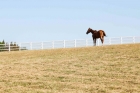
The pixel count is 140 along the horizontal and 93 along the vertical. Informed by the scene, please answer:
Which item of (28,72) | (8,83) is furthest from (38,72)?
(8,83)

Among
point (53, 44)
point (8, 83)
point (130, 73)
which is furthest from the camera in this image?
point (53, 44)

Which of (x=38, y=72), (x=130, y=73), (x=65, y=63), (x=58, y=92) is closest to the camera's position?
(x=58, y=92)

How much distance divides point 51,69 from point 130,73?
5.62m

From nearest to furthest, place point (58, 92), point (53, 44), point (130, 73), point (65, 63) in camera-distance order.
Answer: point (58, 92)
point (130, 73)
point (65, 63)
point (53, 44)

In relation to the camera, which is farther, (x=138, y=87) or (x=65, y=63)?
(x=65, y=63)

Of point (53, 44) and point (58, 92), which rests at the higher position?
point (53, 44)

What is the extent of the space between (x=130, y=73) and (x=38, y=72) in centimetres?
583

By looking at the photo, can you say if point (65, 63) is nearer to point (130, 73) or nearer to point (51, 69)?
point (51, 69)

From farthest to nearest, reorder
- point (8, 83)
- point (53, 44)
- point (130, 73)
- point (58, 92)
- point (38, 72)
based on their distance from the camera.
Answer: point (53, 44), point (38, 72), point (130, 73), point (8, 83), point (58, 92)

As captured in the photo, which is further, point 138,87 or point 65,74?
point 65,74

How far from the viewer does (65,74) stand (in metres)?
19.5

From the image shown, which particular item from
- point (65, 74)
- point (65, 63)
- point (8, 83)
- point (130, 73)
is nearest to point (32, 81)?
point (8, 83)

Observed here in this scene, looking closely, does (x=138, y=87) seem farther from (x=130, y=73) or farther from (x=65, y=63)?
(x=65, y=63)

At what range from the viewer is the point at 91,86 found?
15.6 metres
